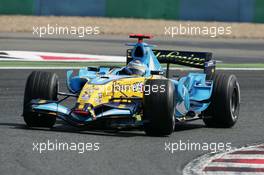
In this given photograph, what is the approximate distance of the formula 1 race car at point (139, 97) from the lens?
10711mm

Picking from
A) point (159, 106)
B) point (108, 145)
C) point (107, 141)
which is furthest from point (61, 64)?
point (108, 145)

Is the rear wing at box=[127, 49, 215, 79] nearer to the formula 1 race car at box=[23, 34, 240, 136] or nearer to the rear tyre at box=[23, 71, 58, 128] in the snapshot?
the formula 1 race car at box=[23, 34, 240, 136]

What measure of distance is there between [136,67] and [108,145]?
196 centimetres

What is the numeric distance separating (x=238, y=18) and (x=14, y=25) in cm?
835

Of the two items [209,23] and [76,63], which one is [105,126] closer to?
[76,63]

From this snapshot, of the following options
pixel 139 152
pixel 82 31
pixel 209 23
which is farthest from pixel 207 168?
pixel 209 23

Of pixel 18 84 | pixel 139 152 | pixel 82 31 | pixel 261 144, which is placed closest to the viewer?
pixel 139 152

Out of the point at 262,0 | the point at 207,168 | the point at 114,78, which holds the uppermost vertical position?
the point at 262,0

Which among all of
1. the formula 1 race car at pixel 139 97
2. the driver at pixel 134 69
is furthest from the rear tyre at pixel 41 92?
the driver at pixel 134 69

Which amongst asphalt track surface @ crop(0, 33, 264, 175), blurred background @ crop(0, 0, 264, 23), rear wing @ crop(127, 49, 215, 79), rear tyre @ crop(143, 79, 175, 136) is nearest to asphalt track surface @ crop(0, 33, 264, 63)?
blurred background @ crop(0, 0, 264, 23)

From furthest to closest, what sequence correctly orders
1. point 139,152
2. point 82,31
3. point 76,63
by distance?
point 82,31
point 76,63
point 139,152

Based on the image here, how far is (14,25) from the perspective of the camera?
103 feet

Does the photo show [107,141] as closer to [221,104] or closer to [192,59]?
[221,104]

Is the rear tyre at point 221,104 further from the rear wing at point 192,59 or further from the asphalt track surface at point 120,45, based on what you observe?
the asphalt track surface at point 120,45
